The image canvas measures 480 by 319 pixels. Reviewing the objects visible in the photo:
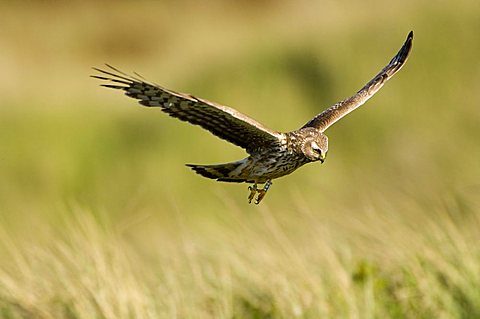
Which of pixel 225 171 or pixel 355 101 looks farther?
pixel 355 101

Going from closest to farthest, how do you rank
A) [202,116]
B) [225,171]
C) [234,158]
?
[225,171] < [202,116] < [234,158]

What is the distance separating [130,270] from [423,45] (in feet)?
45.8

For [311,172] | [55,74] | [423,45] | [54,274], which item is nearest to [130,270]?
[54,274]

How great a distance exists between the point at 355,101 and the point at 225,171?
903 millimetres

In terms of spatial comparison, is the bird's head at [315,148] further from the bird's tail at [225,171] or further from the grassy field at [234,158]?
the grassy field at [234,158]

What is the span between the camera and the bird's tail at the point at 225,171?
15.7ft

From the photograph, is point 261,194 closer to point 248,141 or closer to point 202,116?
point 248,141

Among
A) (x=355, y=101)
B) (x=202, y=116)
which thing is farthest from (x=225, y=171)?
(x=355, y=101)

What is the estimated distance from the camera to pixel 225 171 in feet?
15.9

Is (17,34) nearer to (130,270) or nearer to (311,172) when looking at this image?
(311,172)

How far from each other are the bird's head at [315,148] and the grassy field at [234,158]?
0.88 m

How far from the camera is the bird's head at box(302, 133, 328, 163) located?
482 cm

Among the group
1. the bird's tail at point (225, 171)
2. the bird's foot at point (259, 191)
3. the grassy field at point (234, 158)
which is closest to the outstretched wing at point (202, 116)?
the bird's tail at point (225, 171)

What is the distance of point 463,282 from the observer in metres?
5.67
